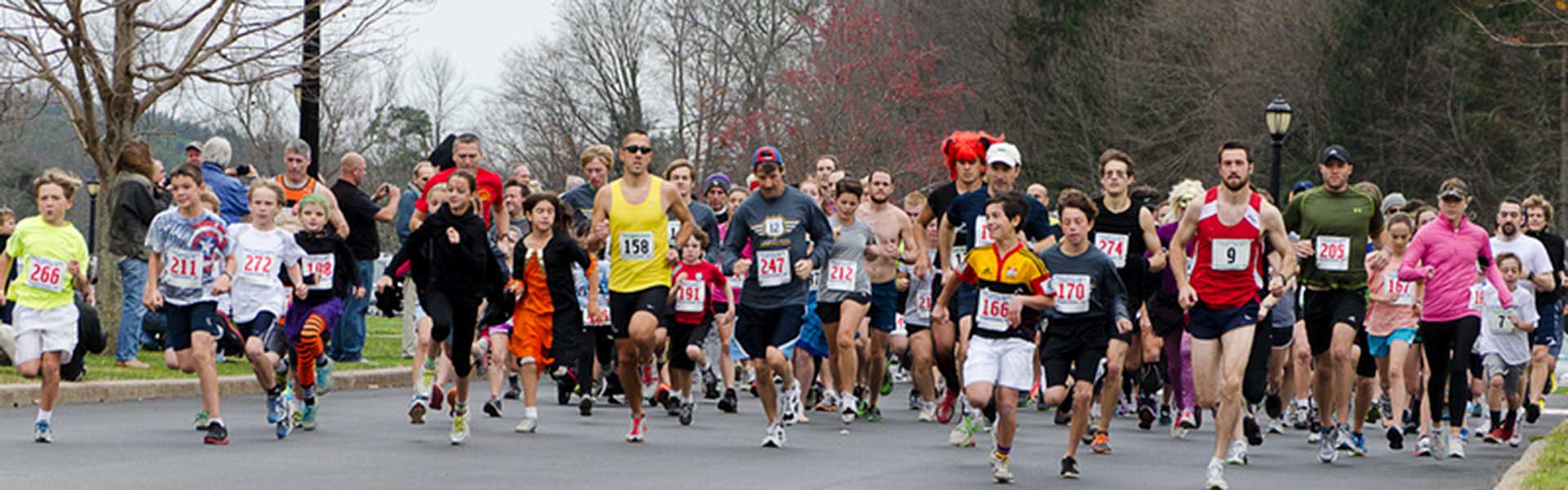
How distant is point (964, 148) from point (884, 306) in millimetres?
2385

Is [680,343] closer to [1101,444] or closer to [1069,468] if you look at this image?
[1101,444]

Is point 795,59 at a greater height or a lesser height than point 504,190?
greater

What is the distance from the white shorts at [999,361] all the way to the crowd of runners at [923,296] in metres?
0.02

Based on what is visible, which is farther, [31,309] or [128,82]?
[128,82]

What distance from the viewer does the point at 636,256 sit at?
43.9ft

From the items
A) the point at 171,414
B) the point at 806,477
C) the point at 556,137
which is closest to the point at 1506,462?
the point at 806,477

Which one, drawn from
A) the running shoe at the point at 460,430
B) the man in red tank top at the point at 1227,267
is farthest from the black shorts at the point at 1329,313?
the running shoe at the point at 460,430

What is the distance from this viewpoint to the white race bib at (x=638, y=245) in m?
13.4

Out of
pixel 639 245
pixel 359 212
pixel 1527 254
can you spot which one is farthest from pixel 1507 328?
pixel 359 212

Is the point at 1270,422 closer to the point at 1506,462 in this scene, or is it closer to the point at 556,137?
the point at 1506,462

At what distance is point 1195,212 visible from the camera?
1199 centimetres

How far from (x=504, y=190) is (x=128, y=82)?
4.14 m

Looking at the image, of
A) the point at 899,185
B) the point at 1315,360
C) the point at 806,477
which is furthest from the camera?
the point at 899,185

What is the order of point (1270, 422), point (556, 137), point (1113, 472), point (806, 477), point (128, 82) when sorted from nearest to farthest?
point (806, 477) → point (1113, 472) → point (1270, 422) → point (128, 82) → point (556, 137)
